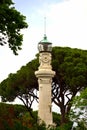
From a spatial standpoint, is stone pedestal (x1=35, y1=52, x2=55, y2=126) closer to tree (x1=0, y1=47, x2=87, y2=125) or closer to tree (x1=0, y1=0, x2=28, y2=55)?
tree (x1=0, y1=47, x2=87, y2=125)

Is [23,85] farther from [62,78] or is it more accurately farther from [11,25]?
[11,25]

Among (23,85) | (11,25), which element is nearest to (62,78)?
(23,85)

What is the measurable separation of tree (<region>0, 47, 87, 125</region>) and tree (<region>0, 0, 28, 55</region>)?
30.6m

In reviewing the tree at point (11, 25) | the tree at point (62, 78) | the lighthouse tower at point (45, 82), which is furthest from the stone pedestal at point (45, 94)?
the tree at point (11, 25)

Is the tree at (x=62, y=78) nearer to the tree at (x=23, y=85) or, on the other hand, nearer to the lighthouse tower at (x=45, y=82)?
the tree at (x=23, y=85)

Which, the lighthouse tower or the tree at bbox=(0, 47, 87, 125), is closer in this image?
the lighthouse tower

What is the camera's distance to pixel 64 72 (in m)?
50.6

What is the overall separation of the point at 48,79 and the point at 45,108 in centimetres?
228

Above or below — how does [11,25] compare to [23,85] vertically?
below

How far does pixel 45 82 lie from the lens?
4356 cm

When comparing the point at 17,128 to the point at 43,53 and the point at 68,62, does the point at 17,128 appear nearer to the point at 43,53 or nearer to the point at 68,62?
the point at 43,53

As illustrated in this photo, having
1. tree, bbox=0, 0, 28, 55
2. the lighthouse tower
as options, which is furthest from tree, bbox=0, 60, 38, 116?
tree, bbox=0, 0, 28, 55

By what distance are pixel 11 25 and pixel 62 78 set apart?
32.4 meters

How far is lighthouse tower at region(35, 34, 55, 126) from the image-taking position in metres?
42.6
